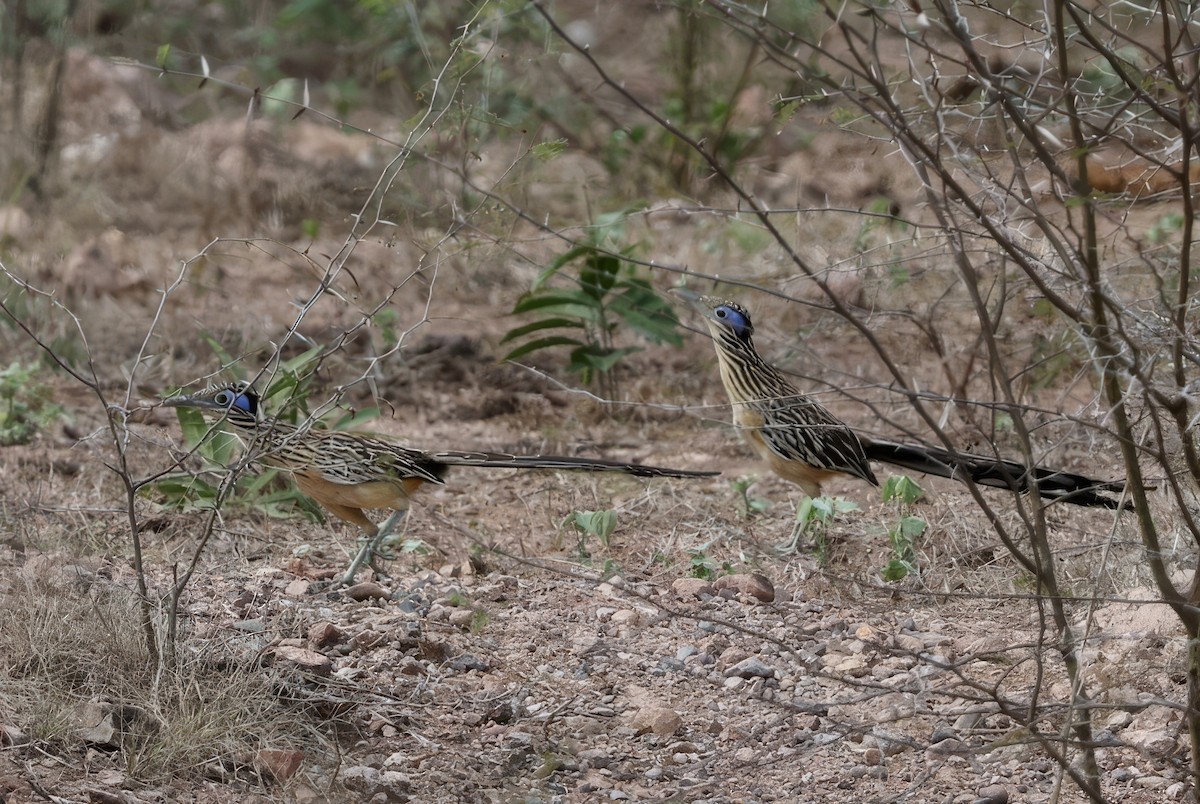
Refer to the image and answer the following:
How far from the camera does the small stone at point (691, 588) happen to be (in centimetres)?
516

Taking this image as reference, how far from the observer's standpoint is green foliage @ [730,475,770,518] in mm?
6131

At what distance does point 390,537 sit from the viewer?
5.71 m

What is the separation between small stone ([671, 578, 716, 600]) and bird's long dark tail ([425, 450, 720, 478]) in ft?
1.30

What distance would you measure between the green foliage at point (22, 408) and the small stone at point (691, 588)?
327 centimetres

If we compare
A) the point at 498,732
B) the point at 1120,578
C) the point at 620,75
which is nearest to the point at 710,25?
the point at 620,75

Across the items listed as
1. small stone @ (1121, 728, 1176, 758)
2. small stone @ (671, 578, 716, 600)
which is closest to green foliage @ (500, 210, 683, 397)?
small stone @ (671, 578, 716, 600)

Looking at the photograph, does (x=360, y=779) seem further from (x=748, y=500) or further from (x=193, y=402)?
(x=748, y=500)

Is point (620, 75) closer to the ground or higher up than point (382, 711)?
higher up

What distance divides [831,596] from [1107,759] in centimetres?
140

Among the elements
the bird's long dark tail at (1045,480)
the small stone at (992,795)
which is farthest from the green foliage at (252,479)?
the small stone at (992,795)

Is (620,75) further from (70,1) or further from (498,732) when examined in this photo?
(498,732)

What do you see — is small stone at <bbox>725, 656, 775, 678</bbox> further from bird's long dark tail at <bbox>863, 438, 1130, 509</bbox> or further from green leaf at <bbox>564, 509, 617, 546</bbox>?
green leaf at <bbox>564, 509, 617, 546</bbox>

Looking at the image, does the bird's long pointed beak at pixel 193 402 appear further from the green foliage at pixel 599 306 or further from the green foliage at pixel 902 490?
the green foliage at pixel 902 490

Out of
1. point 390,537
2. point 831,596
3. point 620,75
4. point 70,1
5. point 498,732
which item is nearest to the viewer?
point 498,732
